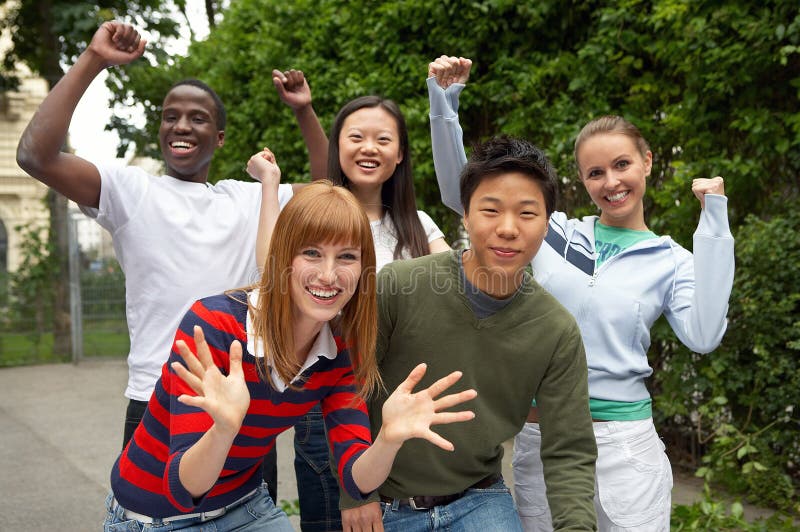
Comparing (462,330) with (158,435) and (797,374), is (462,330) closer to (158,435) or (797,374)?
(158,435)

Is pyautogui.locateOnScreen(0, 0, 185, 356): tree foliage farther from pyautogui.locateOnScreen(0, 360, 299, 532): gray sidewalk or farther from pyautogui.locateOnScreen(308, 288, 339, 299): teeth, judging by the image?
pyautogui.locateOnScreen(308, 288, 339, 299): teeth

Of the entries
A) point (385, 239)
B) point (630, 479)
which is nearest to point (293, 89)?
point (385, 239)

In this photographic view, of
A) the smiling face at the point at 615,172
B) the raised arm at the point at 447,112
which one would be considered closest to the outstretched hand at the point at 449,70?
the raised arm at the point at 447,112

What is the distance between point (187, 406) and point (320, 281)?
1.50 ft

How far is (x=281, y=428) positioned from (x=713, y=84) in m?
3.26

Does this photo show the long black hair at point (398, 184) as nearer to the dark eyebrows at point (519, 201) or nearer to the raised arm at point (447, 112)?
the raised arm at point (447, 112)

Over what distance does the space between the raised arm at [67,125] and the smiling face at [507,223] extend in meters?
1.33

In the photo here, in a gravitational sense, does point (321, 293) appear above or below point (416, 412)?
above

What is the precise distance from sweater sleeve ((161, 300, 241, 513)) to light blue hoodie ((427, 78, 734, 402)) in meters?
1.13

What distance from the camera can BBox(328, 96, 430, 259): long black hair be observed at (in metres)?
3.05

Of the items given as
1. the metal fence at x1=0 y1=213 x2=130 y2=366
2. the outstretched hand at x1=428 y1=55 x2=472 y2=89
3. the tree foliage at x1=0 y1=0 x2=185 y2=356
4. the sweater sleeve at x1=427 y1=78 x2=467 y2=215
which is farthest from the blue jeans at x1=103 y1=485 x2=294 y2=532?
the tree foliage at x1=0 y1=0 x2=185 y2=356

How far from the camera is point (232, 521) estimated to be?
7.29ft

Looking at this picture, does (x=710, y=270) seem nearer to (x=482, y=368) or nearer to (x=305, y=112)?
(x=482, y=368)

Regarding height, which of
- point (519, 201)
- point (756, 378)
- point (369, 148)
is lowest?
point (756, 378)
